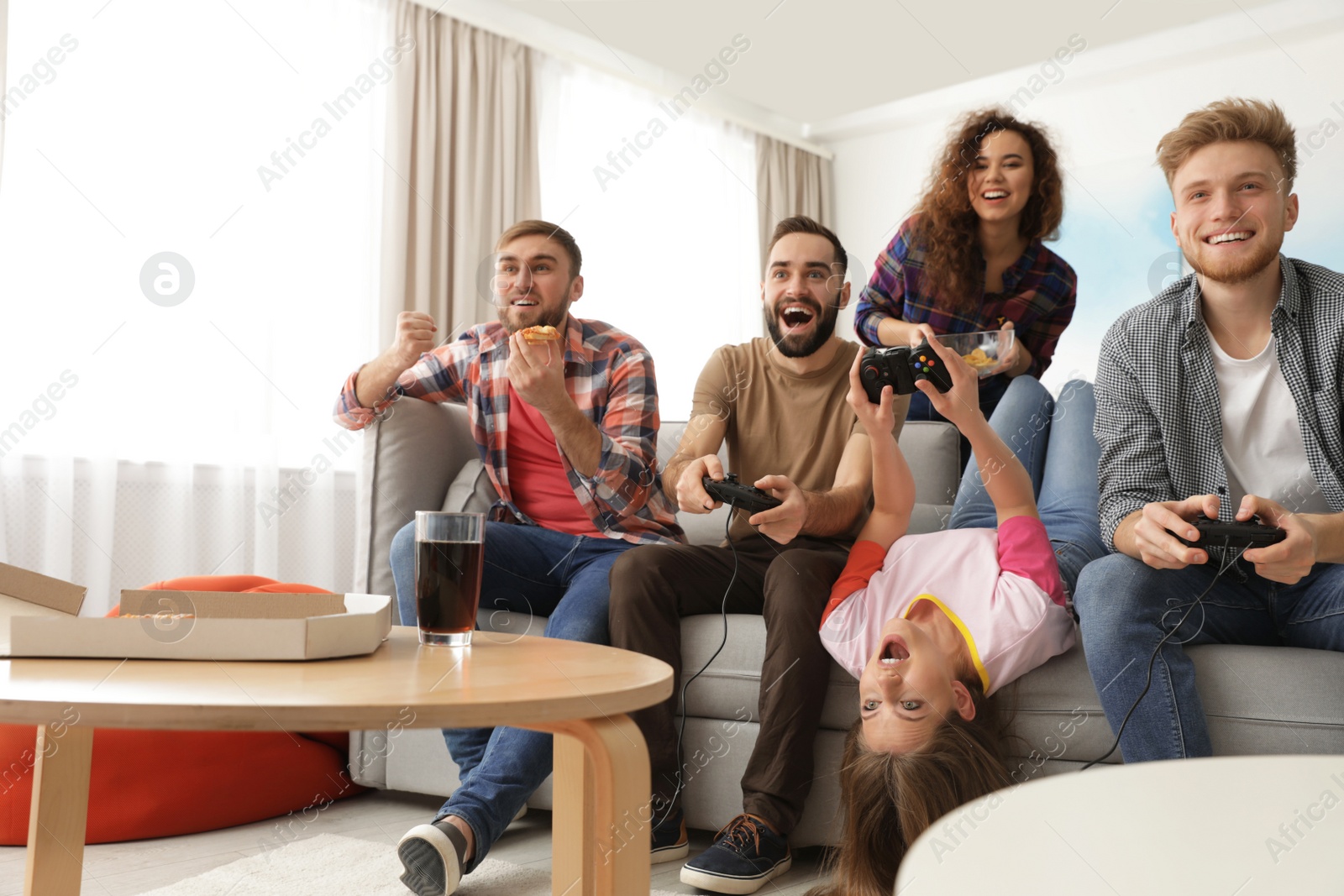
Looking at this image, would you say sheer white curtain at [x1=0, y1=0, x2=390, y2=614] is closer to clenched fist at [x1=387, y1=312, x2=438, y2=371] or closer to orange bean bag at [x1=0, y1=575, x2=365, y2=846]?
orange bean bag at [x1=0, y1=575, x2=365, y2=846]

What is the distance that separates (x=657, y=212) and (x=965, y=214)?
7.73 feet

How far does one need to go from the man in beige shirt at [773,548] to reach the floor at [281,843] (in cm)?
8

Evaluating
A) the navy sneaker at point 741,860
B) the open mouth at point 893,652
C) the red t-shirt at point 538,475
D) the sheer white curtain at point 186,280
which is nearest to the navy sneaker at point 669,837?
the navy sneaker at point 741,860

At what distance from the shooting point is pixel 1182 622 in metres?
1.26

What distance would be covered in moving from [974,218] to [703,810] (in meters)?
1.46

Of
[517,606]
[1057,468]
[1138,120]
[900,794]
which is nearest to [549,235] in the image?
[517,606]

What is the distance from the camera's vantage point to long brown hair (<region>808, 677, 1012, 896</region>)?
1178 millimetres

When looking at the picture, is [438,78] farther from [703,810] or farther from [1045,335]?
[703,810]

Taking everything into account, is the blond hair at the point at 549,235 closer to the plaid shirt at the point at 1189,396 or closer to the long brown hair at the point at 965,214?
the long brown hair at the point at 965,214

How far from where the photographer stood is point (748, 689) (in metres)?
1.55

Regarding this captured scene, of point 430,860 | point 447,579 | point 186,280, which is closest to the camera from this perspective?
point 447,579

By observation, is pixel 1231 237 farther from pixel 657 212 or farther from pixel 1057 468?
pixel 657 212

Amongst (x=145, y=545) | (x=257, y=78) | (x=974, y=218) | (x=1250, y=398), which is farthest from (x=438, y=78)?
(x=1250, y=398)

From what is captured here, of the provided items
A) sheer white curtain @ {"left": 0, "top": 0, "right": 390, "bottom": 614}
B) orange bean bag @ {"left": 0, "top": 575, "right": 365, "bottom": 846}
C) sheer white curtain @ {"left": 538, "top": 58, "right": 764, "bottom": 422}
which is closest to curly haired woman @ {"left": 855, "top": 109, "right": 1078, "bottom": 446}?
orange bean bag @ {"left": 0, "top": 575, "right": 365, "bottom": 846}
